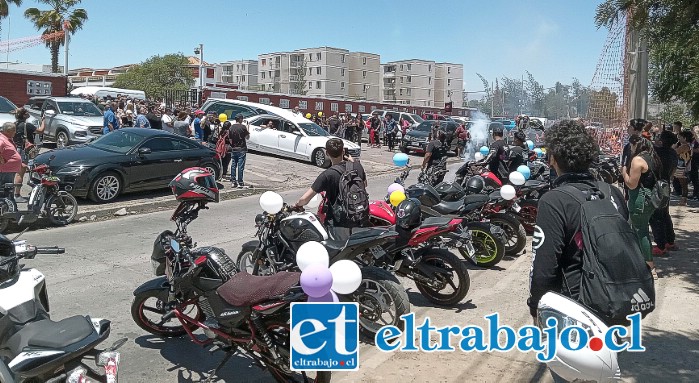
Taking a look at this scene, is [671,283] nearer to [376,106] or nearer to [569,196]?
[569,196]

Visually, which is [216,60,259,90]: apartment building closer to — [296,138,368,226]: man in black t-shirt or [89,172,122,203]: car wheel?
[89,172,122,203]: car wheel

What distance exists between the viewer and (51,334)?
3127 millimetres

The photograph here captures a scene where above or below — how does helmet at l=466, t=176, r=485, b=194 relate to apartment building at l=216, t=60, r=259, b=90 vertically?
below

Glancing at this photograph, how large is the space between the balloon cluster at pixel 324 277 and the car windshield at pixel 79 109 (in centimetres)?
1744

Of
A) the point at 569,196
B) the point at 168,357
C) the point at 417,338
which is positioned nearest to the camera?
the point at 569,196

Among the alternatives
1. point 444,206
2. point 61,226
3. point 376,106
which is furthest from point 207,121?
point 376,106

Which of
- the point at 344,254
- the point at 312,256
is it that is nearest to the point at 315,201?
the point at 344,254

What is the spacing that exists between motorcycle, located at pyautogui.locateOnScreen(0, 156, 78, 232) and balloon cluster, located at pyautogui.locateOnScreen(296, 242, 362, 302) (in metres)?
7.06

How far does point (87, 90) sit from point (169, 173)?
24836 mm

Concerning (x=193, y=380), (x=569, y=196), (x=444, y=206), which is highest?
(x=569, y=196)

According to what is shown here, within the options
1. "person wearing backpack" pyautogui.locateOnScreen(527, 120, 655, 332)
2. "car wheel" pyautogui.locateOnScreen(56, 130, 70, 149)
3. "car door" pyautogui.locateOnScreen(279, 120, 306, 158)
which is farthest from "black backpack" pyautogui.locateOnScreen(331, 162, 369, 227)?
"car wheel" pyautogui.locateOnScreen(56, 130, 70, 149)

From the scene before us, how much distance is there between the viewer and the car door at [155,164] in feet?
38.6

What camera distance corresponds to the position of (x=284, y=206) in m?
5.57

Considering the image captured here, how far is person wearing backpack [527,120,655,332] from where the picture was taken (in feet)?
9.06
